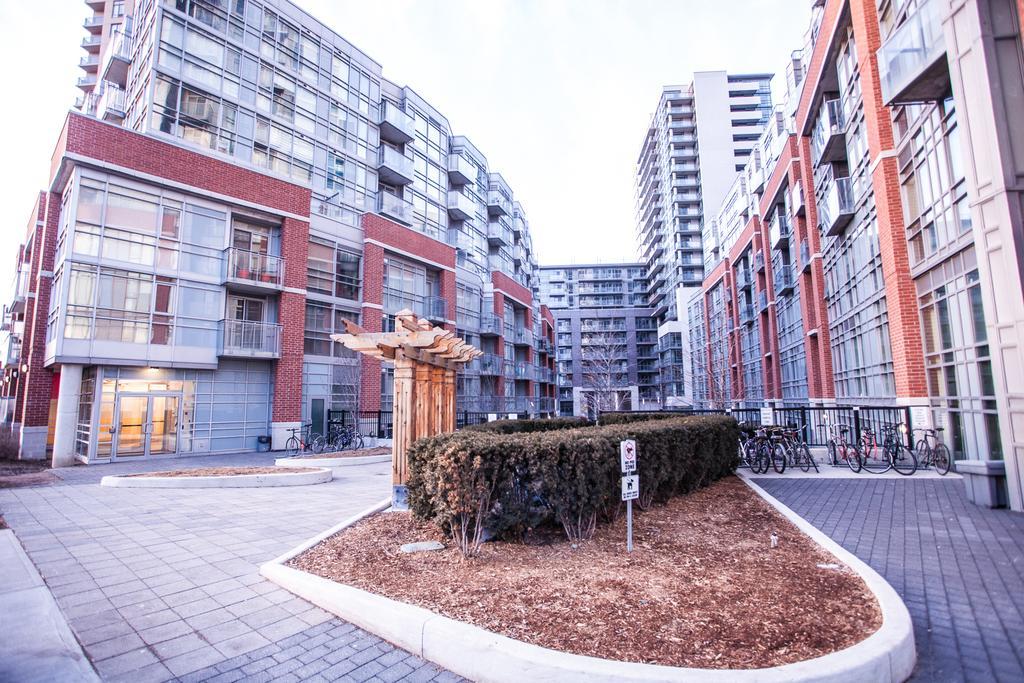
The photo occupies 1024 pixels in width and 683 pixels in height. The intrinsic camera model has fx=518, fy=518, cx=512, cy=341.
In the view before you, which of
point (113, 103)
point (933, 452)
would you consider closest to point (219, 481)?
point (933, 452)

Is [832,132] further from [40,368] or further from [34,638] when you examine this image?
[40,368]

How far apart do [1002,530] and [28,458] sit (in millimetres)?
28371

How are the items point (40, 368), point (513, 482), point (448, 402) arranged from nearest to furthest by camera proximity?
point (513, 482) < point (448, 402) < point (40, 368)

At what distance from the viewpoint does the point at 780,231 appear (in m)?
29.2

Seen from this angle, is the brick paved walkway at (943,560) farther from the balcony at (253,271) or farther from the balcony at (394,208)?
the balcony at (394,208)

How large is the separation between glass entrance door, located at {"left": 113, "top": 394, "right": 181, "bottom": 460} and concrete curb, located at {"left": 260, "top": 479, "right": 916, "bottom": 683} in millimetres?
18316

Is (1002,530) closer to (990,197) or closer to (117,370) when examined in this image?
(990,197)

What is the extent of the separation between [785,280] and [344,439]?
24413mm

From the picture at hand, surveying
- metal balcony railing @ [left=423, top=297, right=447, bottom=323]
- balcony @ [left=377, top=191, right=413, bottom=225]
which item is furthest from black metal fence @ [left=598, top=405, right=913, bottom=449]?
balcony @ [left=377, top=191, right=413, bottom=225]

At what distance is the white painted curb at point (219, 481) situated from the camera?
11.0m

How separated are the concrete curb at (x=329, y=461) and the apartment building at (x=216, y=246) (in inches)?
250

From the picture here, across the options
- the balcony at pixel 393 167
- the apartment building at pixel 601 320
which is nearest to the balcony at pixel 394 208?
the balcony at pixel 393 167

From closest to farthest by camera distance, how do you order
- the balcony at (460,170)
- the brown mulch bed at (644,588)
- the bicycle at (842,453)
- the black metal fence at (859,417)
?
the brown mulch bed at (644,588) < the bicycle at (842,453) < the black metal fence at (859,417) < the balcony at (460,170)

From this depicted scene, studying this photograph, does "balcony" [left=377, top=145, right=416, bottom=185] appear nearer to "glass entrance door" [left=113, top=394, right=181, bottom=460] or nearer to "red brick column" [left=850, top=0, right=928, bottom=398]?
"glass entrance door" [left=113, top=394, right=181, bottom=460]
